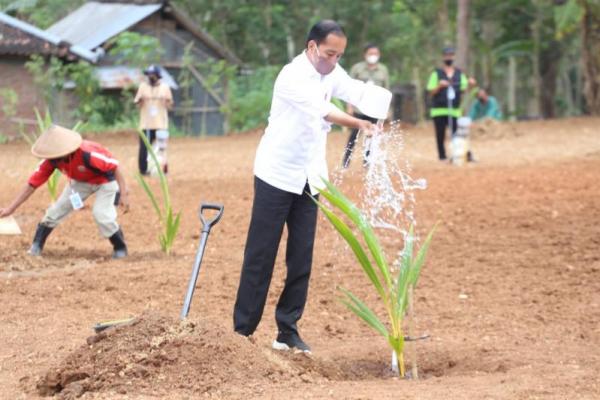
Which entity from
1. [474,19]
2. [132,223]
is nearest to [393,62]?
[474,19]

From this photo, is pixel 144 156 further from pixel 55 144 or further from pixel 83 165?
pixel 55 144

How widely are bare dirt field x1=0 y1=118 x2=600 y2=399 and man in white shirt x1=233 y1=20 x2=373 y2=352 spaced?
1.06ft

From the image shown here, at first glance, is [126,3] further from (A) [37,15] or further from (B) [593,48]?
(B) [593,48]

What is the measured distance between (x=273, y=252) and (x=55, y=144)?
10.7 feet

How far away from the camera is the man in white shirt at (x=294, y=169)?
5891 millimetres

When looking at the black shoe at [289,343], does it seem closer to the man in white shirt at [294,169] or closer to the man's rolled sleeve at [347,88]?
the man in white shirt at [294,169]

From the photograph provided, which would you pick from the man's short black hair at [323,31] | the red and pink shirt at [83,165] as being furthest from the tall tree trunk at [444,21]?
the man's short black hair at [323,31]

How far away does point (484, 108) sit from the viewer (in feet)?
83.9

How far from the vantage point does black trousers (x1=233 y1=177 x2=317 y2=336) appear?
6168 mm

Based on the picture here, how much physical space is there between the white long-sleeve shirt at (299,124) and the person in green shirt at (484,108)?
61.3 ft

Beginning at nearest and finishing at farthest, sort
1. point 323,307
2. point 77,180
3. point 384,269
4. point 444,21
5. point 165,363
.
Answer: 1. point 165,363
2. point 384,269
3. point 323,307
4. point 77,180
5. point 444,21

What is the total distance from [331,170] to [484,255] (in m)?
7.58

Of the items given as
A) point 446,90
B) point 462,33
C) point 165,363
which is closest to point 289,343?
point 165,363

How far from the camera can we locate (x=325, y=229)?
11148 millimetres
